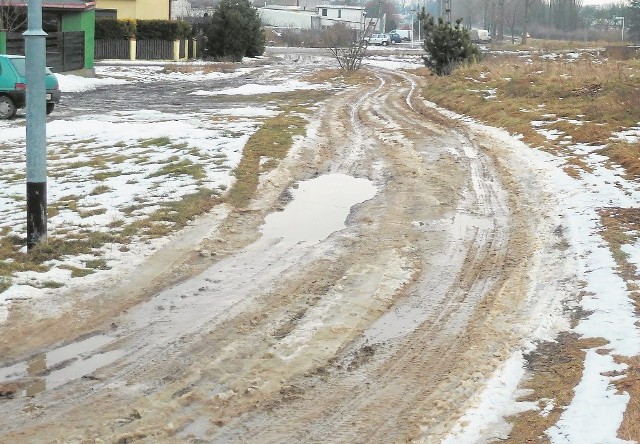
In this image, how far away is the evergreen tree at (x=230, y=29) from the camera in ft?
175

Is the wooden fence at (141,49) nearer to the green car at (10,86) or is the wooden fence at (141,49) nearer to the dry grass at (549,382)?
the green car at (10,86)

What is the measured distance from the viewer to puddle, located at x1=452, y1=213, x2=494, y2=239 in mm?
10195

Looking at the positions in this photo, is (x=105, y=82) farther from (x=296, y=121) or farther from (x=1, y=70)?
(x=296, y=121)

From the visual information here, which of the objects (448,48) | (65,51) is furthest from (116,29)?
(448,48)

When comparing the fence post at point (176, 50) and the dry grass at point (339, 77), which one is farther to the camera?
the fence post at point (176, 50)

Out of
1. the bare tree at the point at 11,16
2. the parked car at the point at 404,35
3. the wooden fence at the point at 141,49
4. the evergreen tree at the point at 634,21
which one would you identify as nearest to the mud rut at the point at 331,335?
the bare tree at the point at 11,16

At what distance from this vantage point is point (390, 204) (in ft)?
37.9

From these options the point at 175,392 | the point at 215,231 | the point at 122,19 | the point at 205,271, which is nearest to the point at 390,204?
the point at 215,231

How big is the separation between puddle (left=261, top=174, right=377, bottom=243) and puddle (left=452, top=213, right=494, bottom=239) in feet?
4.25

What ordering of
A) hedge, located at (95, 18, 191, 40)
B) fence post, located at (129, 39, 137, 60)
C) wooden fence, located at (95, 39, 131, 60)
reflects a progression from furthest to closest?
fence post, located at (129, 39, 137, 60) → wooden fence, located at (95, 39, 131, 60) → hedge, located at (95, 18, 191, 40)

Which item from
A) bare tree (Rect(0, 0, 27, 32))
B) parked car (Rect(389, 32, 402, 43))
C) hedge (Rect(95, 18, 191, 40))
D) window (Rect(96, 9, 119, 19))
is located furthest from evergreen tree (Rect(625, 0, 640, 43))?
bare tree (Rect(0, 0, 27, 32))

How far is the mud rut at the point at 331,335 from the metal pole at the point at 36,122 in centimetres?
171

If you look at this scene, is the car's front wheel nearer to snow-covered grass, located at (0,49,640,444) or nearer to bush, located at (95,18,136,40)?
snow-covered grass, located at (0,49,640,444)

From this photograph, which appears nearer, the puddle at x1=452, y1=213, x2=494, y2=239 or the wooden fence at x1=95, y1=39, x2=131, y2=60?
the puddle at x1=452, y1=213, x2=494, y2=239
